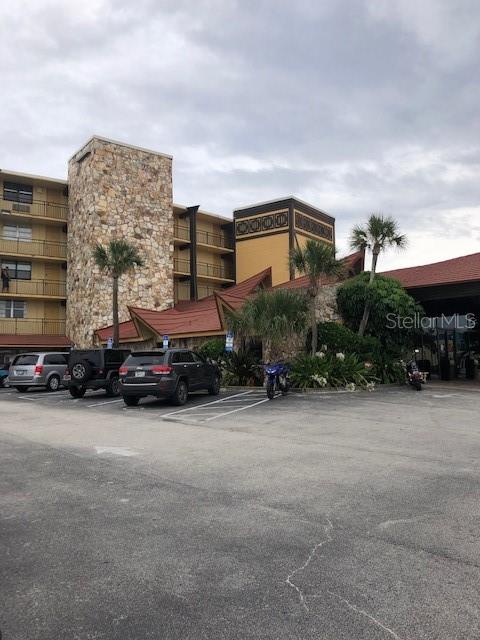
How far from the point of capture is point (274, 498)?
5887mm

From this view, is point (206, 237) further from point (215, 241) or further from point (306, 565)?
point (306, 565)

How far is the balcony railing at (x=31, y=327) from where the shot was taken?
37000mm

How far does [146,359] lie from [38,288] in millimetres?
25898

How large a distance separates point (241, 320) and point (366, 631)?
18690 mm

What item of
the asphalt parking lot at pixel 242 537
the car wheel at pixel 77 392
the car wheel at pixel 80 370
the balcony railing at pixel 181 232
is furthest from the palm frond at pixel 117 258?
the asphalt parking lot at pixel 242 537

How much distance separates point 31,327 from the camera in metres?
38.1

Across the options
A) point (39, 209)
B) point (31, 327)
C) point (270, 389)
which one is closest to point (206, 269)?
point (39, 209)

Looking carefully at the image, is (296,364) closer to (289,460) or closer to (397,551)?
(289,460)

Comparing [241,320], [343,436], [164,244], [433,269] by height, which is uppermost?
[164,244]

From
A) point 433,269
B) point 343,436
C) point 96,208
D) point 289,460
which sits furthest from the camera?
point 96,208

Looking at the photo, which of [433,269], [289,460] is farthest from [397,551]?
[433,269]

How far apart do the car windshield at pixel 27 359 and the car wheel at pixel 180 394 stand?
419 inches

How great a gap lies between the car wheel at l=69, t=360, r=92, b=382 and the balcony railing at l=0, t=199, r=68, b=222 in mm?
21927

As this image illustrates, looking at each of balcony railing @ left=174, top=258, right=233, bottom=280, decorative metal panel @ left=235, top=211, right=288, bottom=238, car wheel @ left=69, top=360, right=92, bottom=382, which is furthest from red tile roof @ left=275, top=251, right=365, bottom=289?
balcony railing @ left=174, top=258, right=233, bottom=280
